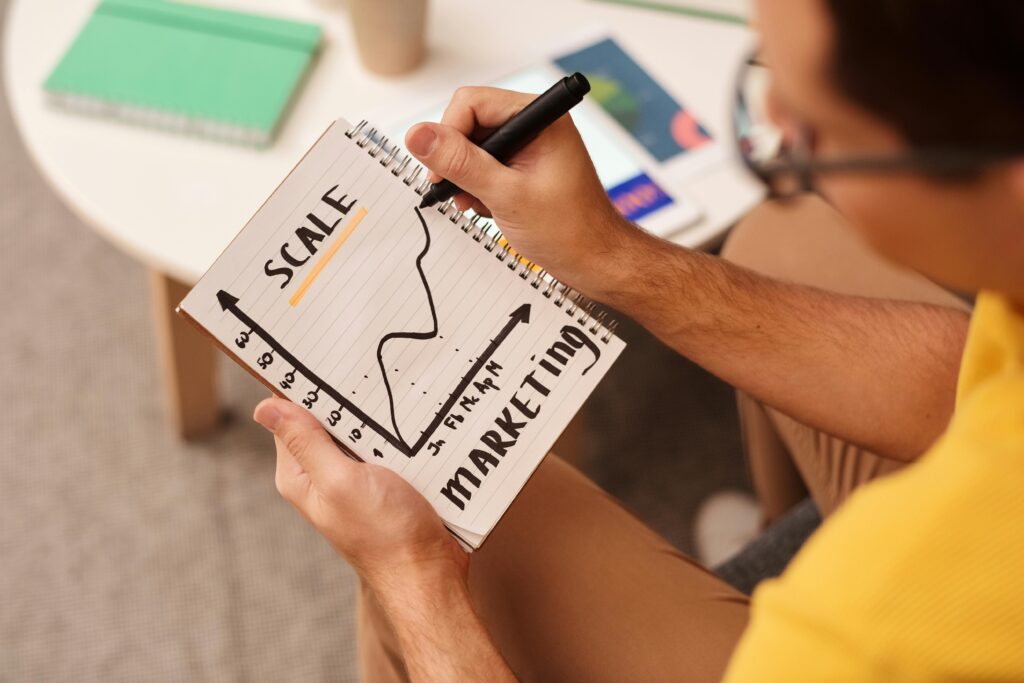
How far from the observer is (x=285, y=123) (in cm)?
99

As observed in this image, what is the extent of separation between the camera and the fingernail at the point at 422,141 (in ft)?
2.30

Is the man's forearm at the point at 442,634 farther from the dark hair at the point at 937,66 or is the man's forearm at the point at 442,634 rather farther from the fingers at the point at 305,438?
the dark hair at the point at 937,66

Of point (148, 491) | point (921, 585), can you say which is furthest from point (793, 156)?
point (148, 491)

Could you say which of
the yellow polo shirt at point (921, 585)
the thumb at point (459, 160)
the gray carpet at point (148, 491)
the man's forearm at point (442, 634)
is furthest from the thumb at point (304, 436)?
the gray carpet at point (148, 491)

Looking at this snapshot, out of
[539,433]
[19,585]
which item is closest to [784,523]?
[539,433]

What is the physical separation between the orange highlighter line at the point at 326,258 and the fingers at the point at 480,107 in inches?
4.1

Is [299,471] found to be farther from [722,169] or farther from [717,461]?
[717,461]

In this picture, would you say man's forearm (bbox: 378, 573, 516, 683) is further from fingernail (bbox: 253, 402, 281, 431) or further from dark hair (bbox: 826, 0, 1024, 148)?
dark hair (bbox: 826, 0, 1024, 148)

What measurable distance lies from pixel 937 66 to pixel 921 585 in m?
0.25

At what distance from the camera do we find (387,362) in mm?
718

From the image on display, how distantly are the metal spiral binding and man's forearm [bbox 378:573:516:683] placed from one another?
0.73ft

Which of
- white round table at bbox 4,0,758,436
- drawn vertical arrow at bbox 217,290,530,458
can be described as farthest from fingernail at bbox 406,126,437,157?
white round table at bbox 4,0,758,436

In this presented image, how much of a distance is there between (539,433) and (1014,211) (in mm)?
367

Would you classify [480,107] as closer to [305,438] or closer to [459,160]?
[459,160]
